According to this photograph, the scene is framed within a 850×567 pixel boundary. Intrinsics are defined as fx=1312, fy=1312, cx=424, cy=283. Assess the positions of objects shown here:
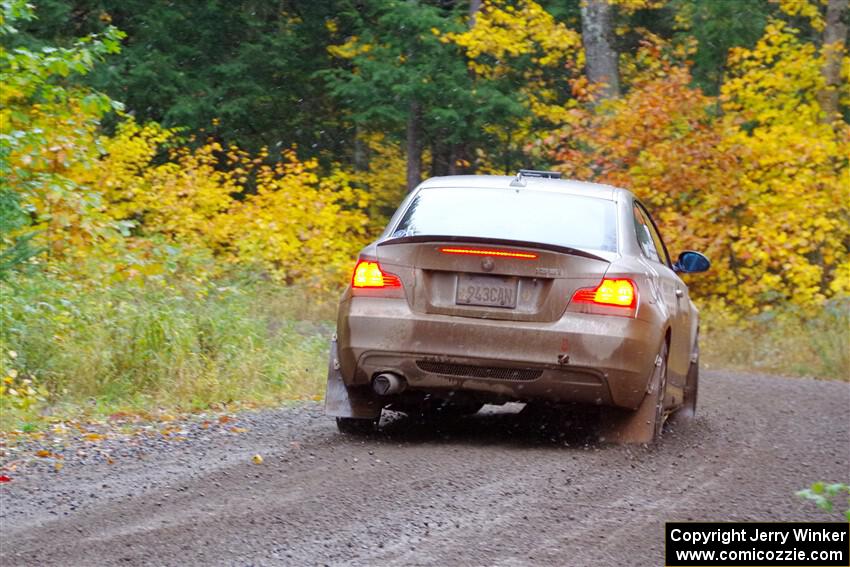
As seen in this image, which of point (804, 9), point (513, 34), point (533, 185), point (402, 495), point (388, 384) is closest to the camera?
point (402, 495)

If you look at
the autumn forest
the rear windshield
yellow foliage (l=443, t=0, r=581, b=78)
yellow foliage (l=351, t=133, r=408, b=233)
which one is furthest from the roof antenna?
yellow foliage (l=351, t=133, r=408, b=233)

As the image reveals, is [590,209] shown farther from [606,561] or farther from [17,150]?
[17,150]

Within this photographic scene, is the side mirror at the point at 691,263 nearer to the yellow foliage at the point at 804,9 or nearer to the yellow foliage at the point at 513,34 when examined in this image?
the yellow foliage at the point at 513,34

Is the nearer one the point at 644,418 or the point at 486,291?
the point at 486,291

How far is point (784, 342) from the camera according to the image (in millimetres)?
18031

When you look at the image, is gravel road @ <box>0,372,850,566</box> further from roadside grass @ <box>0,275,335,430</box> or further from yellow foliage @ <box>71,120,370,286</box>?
yellow foliage @ <box>71,120,370,286</box>

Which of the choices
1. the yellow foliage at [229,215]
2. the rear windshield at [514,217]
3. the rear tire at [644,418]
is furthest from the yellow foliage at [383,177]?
the rear tire at [644,418]

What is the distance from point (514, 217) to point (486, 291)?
2.20ft

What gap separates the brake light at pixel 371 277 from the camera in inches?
307

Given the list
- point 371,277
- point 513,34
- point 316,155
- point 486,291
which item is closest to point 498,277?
point 486,291

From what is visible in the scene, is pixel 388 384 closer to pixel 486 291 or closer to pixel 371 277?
pixel 371 277

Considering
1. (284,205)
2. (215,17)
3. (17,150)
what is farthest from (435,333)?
(215,17)

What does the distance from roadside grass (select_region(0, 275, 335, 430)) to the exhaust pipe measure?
9.09ft

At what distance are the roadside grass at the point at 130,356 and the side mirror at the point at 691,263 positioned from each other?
340cm
